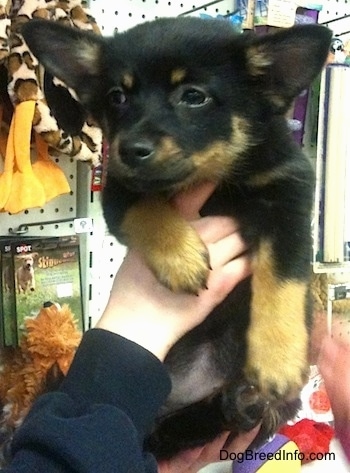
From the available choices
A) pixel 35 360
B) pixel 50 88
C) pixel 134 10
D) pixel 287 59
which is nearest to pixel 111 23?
pixel 134 10

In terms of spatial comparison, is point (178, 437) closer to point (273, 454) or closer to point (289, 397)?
point (289, 397)

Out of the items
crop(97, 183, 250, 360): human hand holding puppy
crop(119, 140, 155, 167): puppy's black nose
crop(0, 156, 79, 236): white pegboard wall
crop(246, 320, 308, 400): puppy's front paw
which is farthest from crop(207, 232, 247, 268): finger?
crop(0, 156, 79, 236): white pegboard wall

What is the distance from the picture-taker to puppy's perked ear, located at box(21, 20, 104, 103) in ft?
4.09

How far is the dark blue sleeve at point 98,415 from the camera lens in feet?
2.64

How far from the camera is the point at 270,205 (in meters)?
1.24

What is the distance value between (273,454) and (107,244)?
832 mm

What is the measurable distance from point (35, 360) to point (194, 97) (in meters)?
0.89

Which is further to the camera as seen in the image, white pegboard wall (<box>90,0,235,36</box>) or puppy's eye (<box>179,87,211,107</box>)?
white pegboard wall (<box>90,0,235,36</box>)

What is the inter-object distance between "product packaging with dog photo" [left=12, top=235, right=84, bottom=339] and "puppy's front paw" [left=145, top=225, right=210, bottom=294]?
656 millimetres

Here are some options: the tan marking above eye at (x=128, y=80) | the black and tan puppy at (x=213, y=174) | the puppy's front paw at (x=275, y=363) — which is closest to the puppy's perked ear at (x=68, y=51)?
the black and tan puppy at (x=213, y=174)

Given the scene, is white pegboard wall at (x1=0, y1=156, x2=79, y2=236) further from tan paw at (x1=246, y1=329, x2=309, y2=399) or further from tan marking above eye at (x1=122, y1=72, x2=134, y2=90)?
tan paw at (x1=246, y1=329, x2=309, y2=399)

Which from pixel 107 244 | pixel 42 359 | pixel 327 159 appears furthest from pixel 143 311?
pixel 327 159

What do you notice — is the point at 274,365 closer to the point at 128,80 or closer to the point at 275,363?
the point at 275,363

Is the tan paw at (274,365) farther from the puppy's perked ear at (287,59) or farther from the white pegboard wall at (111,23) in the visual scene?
the white pegboard wall at (111,23)
